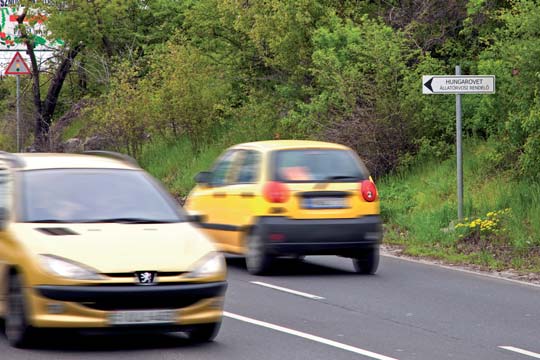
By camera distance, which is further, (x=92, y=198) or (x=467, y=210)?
(x=467, y=210)

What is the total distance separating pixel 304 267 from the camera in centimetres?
1711

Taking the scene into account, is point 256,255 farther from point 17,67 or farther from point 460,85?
point 17,67

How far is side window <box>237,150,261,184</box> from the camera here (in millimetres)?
16016

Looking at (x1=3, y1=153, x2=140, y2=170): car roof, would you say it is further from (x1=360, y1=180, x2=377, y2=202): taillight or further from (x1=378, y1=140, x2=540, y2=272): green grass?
(x1=378, y1=140, x2=540, y2=272): green grass

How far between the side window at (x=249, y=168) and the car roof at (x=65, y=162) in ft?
14.4

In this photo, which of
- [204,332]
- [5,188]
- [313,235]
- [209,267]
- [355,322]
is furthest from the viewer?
[313,235]

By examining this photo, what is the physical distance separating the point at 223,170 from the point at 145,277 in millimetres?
7348

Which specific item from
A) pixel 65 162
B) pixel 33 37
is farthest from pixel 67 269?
pixel 33 37

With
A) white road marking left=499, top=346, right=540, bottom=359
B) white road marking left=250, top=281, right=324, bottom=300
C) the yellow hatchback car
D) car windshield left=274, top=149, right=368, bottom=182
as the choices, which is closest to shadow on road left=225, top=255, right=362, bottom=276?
the yellow hatchback car

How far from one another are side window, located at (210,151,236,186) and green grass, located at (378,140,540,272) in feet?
11.1

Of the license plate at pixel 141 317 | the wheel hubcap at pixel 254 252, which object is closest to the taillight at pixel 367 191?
the wheel hubcap at pixel 254 252

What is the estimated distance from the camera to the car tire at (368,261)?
52.4 ft

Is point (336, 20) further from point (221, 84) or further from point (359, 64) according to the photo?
point (221, 84)

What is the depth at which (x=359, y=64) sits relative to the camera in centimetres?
2477
